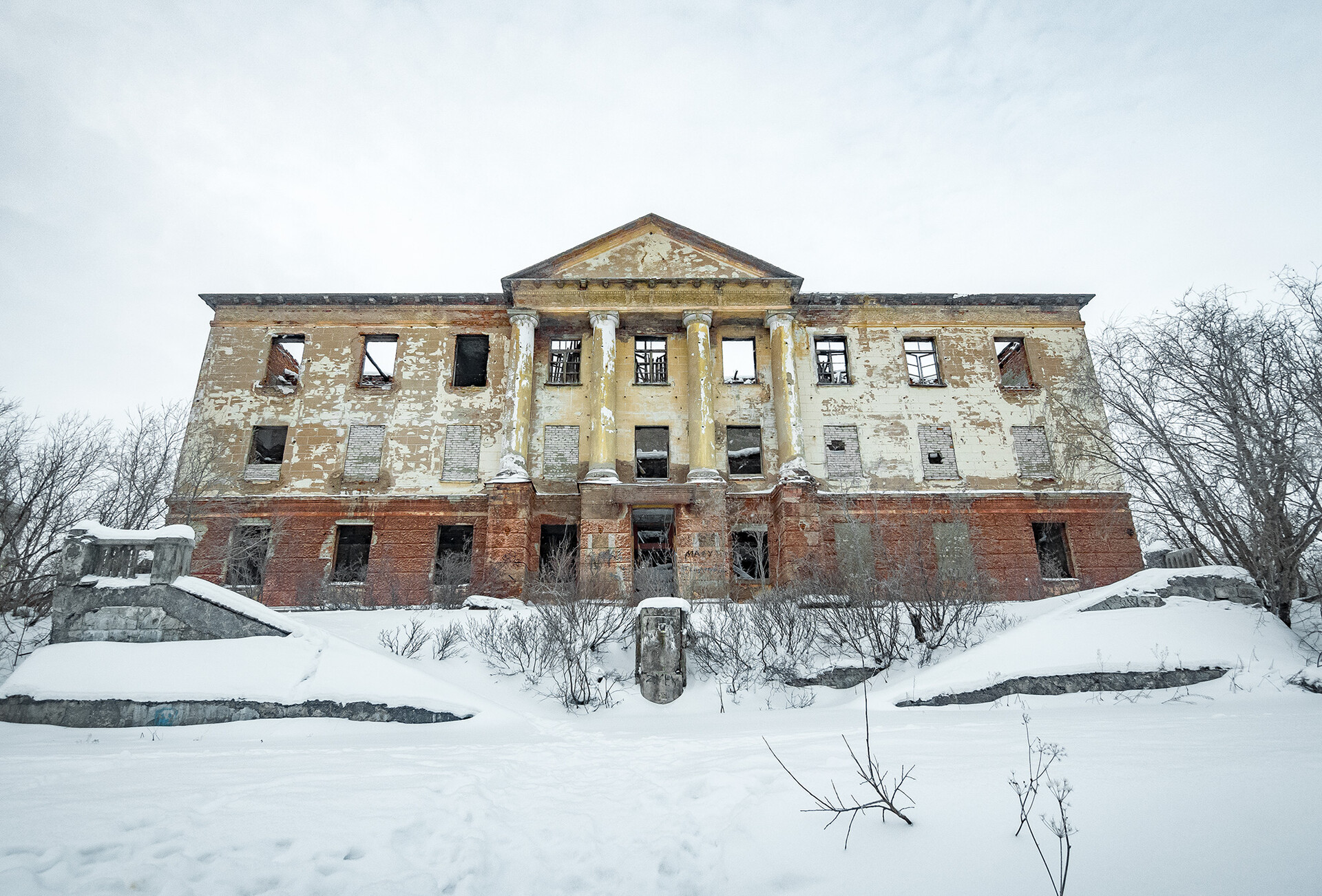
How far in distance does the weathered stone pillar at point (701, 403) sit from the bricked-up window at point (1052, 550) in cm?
1074

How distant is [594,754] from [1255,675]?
785 cm

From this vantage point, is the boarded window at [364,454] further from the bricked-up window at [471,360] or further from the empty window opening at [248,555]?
the bricked-up window at [471,360]

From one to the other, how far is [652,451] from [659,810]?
1800cm

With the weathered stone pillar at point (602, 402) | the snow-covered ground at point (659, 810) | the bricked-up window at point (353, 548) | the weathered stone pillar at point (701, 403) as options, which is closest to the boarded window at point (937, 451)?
the weathered stone pillar at point (701, 403)

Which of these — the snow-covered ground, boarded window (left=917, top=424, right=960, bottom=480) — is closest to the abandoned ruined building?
boarded window (left=917, top=424, right=960, bottom=480)

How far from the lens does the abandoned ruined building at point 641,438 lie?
2000 centimetres

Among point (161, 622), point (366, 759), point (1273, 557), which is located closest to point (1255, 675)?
point (1273, 557)

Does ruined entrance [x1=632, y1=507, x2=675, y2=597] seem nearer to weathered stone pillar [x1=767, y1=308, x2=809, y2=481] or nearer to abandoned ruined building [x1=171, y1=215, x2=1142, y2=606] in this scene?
abandoned ruined building [x1=171, y1=215, x2=1142, y2=606]

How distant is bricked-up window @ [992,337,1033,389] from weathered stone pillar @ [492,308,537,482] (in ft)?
54.0

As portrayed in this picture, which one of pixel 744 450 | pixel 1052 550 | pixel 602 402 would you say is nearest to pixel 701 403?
pixel 744 450

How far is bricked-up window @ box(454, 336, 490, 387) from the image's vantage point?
2414cm

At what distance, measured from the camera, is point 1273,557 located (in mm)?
9461

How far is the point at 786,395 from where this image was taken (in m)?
21.6

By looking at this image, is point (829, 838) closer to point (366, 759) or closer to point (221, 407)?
point (366, 759)
